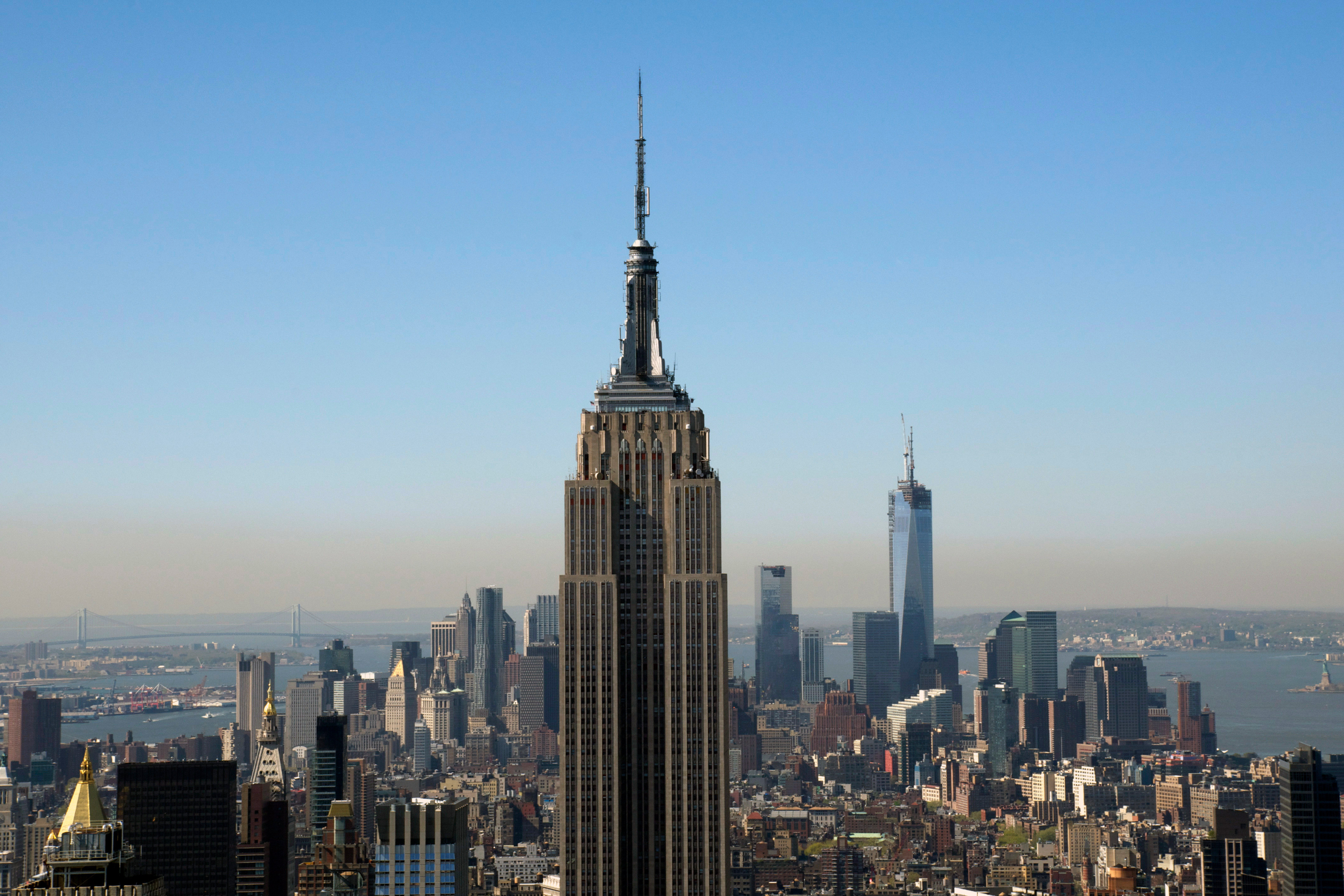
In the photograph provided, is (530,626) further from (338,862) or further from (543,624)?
(338,862)

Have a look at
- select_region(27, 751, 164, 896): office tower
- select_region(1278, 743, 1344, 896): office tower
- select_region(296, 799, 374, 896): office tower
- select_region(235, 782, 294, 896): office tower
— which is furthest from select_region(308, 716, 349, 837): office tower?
select_region(27, 751, 164, 896): office tower

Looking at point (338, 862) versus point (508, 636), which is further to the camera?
point (508, 636)

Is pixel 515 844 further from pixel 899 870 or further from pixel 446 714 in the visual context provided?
pixel 446 714

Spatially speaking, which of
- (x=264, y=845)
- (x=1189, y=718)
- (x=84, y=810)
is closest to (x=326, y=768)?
(x=264, y=845)

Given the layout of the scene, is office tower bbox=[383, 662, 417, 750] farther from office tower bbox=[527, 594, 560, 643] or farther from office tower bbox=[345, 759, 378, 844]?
office tower bbox=[345, 759, 378, 844]

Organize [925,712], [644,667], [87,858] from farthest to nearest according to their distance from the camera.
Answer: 1. [925,712]
2. [644,667]
3. [87,858]

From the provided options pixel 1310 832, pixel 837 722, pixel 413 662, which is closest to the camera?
pixel 1310 832
